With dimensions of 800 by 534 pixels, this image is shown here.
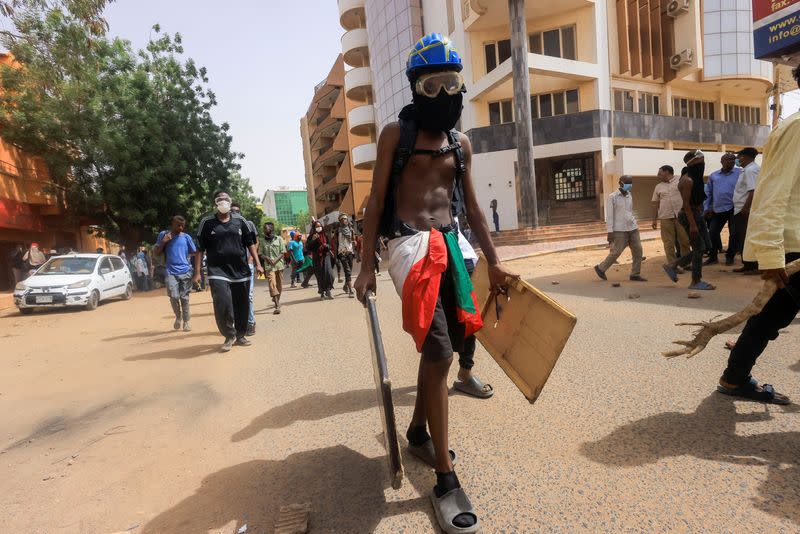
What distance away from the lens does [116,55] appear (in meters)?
19.1

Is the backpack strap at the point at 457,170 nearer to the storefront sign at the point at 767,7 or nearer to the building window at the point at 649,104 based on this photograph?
the storefront sign at the point at 767,7

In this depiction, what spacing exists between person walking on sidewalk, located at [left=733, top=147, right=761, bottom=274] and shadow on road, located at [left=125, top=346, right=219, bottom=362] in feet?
26.2

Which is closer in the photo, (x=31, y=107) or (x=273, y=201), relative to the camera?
(x=31, y=107)

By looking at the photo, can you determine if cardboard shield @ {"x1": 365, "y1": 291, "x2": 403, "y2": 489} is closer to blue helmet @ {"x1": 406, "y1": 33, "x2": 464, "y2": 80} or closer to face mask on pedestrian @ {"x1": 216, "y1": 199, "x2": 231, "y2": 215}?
blue helmet @ {"x1": 406, "y1": 33, "x2": 464, "y2": 80}

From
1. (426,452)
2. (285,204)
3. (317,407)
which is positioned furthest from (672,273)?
(285,204)

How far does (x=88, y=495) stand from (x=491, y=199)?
2103 centimetres

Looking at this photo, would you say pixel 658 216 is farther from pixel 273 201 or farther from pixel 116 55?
pixel 273 201

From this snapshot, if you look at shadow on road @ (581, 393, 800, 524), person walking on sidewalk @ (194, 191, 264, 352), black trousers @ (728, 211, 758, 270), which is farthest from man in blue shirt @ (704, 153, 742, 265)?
person walking on sidewalk @ (194, 191, 264, 352)

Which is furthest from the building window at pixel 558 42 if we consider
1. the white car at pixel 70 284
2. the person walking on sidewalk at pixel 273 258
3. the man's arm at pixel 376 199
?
the man's arm at pixel 376 199

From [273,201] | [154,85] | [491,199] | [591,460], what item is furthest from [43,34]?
[273,201]

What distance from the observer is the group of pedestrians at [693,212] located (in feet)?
21.7

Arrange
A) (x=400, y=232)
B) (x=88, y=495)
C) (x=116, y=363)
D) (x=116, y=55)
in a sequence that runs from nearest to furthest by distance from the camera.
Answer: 1. (x=400, y=232)
2. (x=88, y=495)
3. (x=116, y=363)
4. (x=116, y=55)

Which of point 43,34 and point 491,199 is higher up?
point 43,34

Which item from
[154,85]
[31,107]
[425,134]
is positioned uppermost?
[154,85]
